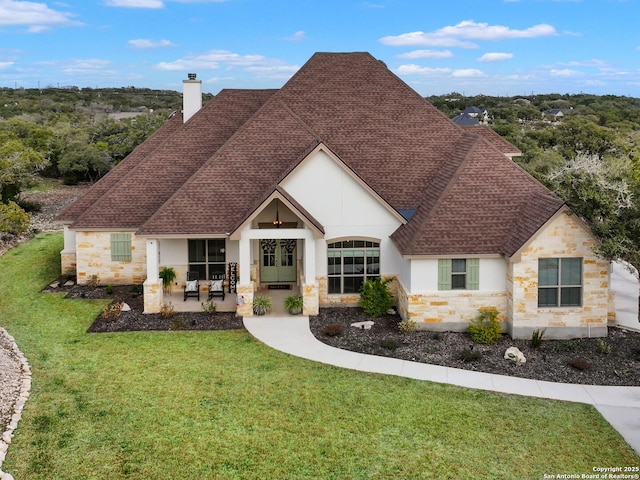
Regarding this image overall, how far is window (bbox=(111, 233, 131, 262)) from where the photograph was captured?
22.7 metres

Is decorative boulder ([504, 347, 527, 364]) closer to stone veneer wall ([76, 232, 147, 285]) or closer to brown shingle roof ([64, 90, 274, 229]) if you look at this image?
brown shingle roof ([64, 90, 274, 229])

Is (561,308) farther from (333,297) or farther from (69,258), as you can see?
(69,258)

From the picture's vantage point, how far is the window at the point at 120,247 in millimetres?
22680

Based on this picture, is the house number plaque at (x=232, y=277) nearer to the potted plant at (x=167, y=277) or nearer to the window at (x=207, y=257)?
the window at (x=207, y=257)

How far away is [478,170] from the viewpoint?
19.8 m

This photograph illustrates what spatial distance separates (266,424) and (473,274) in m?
9.39

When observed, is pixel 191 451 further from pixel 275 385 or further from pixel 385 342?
pixel 385 342

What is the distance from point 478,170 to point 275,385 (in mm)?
11147

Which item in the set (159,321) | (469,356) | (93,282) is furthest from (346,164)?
(93,282)

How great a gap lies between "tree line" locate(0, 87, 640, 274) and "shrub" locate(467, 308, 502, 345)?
12.4 ft

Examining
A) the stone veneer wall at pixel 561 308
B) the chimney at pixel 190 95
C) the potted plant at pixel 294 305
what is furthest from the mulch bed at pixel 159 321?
the chimney at pixel 190 95

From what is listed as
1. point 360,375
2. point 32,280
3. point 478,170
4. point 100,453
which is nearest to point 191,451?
point 100,453

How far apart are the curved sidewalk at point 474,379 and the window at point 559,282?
13.4 feet

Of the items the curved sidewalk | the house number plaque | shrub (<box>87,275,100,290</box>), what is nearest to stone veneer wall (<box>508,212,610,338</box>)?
the curved sidewalk
